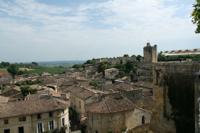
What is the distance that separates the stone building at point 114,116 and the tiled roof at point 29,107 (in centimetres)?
556

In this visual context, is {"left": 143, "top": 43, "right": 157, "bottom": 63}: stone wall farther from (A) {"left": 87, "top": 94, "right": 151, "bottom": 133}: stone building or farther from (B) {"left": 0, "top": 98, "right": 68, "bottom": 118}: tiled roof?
(A) {"left": 87, "top": 94, "right": 151, "bottom": 133}: stone building

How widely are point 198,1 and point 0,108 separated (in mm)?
26924

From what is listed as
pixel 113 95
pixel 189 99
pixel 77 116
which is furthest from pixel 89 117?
pixel 189 99

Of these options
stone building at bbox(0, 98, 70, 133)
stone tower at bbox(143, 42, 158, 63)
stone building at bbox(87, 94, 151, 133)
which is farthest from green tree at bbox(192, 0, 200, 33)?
stone tower at bbox(143, 42, 158, 63)

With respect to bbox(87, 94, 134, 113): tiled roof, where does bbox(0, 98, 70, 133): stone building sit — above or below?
below

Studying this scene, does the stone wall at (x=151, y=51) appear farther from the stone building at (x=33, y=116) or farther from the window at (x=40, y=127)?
the window at (x=40, y=127)

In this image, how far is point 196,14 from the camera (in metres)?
20.8

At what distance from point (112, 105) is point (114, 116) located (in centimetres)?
175

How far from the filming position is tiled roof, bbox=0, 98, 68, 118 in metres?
37.9

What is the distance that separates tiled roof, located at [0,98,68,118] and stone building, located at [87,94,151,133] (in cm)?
556

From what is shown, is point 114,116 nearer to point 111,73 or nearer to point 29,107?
point 29,107

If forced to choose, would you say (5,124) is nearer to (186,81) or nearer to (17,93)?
(186,81)

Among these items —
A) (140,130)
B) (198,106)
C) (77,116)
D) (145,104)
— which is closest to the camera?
(198,106)

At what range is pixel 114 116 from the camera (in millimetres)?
35062
